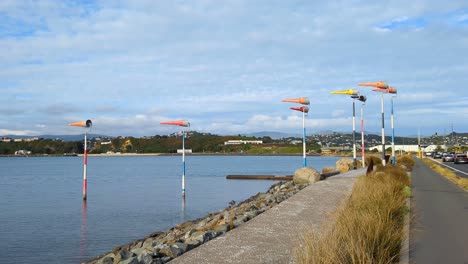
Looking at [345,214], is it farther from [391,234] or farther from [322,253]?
[322,253]

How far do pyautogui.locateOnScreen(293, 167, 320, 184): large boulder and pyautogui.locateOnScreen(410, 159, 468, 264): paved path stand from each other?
714 centimetres

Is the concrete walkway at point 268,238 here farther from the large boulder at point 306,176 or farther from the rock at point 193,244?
the large boulder at point 306,176

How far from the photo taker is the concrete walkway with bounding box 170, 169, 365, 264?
9125 millimetres

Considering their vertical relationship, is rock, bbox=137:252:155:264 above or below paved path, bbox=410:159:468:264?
below

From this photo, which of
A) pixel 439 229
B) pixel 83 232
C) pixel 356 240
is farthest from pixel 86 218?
pixel 356 240

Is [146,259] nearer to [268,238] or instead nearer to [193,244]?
[193,244]

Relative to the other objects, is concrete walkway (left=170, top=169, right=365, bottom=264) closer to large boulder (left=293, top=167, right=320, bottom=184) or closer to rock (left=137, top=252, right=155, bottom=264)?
rock (left=137, top=252, right=155, bottom=264)

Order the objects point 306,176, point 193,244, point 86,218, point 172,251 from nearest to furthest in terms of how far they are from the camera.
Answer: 1. point 172,251
2. point 193,244
3. point 86,218
4. point 306,176

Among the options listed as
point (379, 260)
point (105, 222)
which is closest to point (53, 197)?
point (105, 222)

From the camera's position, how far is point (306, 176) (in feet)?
92.0

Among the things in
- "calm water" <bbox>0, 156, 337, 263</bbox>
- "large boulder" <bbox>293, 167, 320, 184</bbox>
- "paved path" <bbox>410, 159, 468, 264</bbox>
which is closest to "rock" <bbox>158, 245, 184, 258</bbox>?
"paved path" <bbox>410, 159, 468, 264</bbox>

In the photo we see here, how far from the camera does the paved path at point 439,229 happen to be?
954 centimetres

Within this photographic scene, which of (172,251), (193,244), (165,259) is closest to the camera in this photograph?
(165,259)

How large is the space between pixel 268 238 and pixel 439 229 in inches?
168
